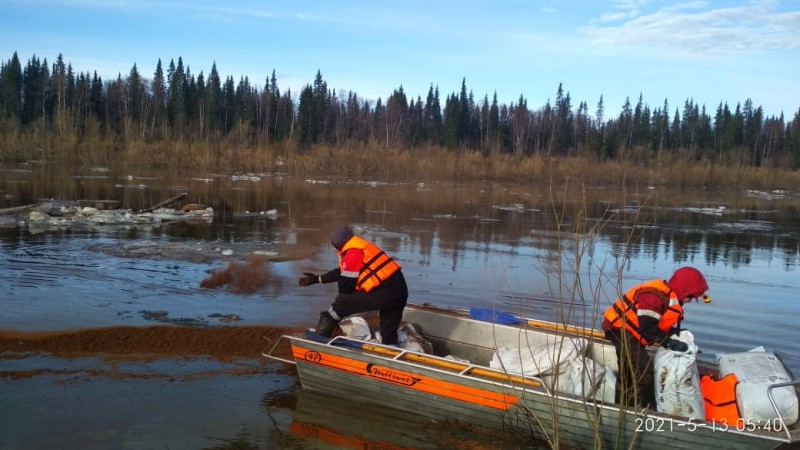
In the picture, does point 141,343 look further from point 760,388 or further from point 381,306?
point 760,388

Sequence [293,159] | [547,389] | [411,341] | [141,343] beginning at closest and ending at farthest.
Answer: [547,389]
[411,341]
[141,343]
[293,159]

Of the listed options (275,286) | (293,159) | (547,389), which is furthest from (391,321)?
(293,159)

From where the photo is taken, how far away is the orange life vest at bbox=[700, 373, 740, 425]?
5.84 meters

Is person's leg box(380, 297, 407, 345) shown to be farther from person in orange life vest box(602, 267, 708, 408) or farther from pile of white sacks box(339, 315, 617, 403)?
person in orange life vest box(602, 267, 708, 408)

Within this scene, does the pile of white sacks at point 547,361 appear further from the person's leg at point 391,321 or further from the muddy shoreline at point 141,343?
the muddy shoreline at point 141,343

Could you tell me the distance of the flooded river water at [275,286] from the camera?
627cm

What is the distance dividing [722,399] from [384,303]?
330 centimetres

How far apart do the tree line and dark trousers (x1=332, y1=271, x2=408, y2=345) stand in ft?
178

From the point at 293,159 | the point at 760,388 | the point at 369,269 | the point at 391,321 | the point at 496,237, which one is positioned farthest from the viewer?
the point at 293,159

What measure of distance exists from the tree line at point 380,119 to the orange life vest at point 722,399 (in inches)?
2208

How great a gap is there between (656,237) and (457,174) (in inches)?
1033

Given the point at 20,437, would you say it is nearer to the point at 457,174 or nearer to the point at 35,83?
the point at 457,174

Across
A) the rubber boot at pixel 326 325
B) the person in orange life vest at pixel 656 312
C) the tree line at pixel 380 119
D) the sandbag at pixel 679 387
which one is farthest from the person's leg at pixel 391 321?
the tree line at pixel 380 119

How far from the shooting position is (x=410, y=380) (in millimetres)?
6414
